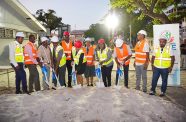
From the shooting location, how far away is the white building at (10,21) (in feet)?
67.1

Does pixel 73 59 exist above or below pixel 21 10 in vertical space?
below

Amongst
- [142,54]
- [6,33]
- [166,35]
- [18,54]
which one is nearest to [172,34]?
[166,35]

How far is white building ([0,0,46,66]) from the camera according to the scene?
2045 centimetres

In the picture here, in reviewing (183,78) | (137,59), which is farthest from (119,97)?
(183,78)

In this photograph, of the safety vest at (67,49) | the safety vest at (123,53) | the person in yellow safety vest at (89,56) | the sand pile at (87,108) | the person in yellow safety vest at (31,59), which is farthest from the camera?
the person in yellow safety vest at (89,56)

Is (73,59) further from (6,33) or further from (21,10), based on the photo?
(21,10)

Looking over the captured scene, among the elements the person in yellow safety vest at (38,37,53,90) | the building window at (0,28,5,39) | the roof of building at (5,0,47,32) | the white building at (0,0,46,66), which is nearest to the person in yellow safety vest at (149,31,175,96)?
the person in yellow safety vest at (38,37,53,90)

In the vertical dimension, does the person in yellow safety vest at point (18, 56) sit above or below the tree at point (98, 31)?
below

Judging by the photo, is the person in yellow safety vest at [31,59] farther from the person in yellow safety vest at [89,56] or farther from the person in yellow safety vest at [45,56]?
the person in yellow safety vest at [89,56]

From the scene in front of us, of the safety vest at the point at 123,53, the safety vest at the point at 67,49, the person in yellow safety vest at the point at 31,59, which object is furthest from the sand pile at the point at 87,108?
the safety vest at the point at 67,49

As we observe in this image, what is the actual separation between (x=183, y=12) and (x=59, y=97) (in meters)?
20.6

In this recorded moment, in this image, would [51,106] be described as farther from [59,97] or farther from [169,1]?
[169,1]

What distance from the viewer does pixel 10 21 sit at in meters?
21.7

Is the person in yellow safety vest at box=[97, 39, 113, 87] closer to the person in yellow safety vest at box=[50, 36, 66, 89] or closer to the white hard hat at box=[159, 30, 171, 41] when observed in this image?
the person in yellow safety vest at box=[50, 36, 66, 89]
